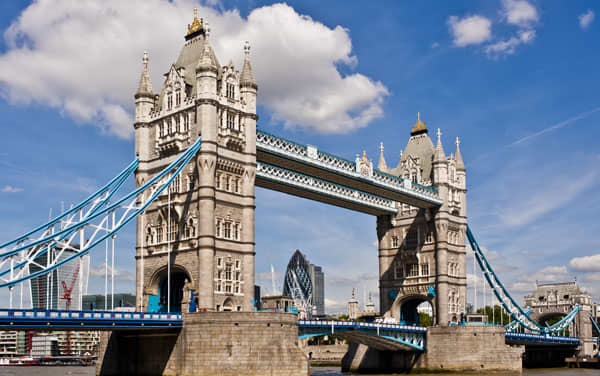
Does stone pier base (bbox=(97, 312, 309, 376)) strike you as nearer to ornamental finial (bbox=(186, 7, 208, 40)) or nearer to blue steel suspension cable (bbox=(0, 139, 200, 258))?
blue steel suspension cable (bbox=(0, 139, 200, 258))

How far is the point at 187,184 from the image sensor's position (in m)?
57.1

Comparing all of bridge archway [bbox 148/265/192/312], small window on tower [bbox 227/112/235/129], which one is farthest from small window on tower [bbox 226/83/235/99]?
bridge archway [bbox 148/265/192/312]

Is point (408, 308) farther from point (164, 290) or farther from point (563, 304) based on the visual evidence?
point (563, 304)

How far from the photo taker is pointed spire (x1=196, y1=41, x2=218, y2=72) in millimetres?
56750

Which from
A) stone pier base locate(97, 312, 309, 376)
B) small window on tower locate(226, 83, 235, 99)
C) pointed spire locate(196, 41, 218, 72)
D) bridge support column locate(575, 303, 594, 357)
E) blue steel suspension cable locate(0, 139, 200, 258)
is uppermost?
pointed spire locate(196, 41, 218, 72)

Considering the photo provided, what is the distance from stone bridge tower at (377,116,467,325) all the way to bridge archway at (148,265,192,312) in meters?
31.9

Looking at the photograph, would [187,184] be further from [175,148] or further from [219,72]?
[219,72]

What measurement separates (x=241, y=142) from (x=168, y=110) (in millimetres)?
6470

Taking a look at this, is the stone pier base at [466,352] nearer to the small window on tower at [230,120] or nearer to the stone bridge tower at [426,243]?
the stone bridge tower at [426,243]

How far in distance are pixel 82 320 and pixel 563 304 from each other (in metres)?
92.7

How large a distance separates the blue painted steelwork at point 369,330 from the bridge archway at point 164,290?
9.87 metres

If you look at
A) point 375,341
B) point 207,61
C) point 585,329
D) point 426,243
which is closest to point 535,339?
point 426,243

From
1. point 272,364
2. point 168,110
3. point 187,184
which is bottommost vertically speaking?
point 272,364

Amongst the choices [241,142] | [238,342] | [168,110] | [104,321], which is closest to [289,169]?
[241,142]
